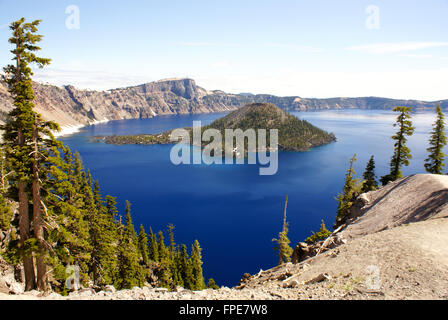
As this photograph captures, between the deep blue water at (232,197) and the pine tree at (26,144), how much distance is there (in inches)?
1879

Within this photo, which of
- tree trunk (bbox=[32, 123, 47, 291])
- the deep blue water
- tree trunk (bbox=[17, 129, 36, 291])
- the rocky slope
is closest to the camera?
Result: the rocky slope

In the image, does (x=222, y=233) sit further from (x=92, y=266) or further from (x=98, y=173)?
(x=98, y=173)

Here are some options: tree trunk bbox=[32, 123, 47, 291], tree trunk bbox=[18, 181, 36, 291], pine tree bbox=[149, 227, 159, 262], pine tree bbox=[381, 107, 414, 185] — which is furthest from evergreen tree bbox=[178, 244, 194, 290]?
pine tree bbox=[381, 107, 414, 185]

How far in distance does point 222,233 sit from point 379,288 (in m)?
67.6

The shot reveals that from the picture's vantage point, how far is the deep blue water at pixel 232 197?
69350 mm

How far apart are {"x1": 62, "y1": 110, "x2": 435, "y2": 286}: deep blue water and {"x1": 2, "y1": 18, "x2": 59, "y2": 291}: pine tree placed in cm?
4773

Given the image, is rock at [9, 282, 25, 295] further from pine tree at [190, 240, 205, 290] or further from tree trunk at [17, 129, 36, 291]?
pine tree at [190, 240, 205, 290]

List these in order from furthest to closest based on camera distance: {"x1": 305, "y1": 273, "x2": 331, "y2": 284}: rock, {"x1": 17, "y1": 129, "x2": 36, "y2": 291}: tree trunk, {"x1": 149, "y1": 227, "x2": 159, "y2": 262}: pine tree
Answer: {"x1": 149, "y1": 227, "x2": 159, "y2": 262}: pine tree, {"x1": 17, "y1": 129, "x2": 36, "y2": 291}: tree trunk, {"x1": 305, "y1": 273, "x2": 331, "y2": 284}: rock

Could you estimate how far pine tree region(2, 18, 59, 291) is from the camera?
15.3 metres

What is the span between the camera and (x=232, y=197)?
10412cm

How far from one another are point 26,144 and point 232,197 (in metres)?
90.9

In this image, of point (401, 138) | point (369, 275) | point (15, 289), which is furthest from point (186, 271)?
point (401, 138)
